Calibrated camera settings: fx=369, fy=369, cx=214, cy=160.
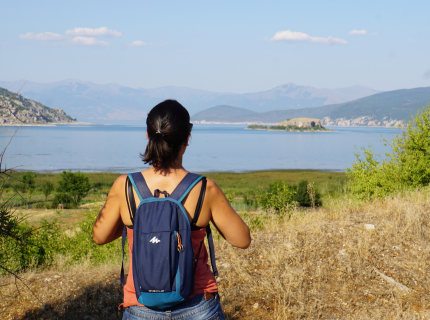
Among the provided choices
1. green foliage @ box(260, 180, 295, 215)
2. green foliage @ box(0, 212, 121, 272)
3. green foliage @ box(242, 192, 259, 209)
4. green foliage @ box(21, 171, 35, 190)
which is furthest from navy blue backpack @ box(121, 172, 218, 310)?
green foliage @ box(242, 192, 259, 209)

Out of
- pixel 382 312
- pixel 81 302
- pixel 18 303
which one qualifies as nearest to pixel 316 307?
pixel 382 312

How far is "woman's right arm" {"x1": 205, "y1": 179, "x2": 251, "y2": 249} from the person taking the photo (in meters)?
2.04

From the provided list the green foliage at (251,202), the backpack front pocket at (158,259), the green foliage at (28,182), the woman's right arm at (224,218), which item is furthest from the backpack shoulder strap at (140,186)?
the green foliage at (251,202)

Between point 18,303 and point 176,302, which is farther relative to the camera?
point 18,303

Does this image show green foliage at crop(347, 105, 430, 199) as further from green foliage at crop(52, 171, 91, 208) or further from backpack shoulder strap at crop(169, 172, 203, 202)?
green foliage at crop(52, 171, 91, 208)

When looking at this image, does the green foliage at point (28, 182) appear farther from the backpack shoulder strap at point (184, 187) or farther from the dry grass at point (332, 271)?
the dry grass at point (332, 271)

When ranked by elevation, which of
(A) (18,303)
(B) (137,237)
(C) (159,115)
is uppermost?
(C) (159,115)

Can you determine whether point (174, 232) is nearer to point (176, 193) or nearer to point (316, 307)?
point (176, 193)

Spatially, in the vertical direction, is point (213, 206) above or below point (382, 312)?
above

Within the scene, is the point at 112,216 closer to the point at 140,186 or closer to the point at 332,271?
the point at 140,186

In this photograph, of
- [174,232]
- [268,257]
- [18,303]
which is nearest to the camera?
[174,232]

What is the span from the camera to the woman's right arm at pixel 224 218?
6.70 ft

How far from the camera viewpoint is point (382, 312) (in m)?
4.55

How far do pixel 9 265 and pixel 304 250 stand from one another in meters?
5.37
